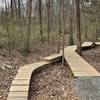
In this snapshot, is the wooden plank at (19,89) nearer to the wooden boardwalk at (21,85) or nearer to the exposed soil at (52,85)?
the wooden boardwalk at (21,85)

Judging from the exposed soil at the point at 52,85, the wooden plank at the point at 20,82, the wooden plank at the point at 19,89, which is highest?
the wooden plank at the point at 19,89

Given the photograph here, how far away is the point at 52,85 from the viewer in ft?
19.0

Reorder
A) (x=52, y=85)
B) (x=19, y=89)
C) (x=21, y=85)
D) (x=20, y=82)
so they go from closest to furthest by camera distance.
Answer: (x=19, y=89), (x=21, y=85), (x=20, y=82), (x=52, y=85)

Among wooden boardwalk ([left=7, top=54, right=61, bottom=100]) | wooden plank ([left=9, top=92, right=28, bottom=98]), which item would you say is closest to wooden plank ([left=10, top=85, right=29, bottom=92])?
wooden boardwalk ([left=7, top=54, right=61, bottom=100])

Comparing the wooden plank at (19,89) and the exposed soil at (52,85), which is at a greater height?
the wooden plank at (19,89)

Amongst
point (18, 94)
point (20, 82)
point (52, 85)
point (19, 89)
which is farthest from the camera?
point (52, 85)

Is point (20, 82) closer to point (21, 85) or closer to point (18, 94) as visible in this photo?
point (21, 85)

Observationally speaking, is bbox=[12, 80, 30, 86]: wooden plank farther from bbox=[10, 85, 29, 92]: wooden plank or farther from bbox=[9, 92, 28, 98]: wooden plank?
bbox=[9, 92, 28, 98]: wooden plank

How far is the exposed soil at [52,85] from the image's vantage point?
16.5ft

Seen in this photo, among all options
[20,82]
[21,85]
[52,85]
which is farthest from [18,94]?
[52,85]

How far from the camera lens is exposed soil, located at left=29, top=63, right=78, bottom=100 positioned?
5.02m

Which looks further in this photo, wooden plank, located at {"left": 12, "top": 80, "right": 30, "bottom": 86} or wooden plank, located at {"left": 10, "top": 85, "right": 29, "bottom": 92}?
wooden plank, located at {"left": 12, "top": 80, "right": 30, "bottom": 86}

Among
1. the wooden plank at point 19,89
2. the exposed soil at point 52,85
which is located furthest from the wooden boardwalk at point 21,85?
the exposed soil at point 52,85

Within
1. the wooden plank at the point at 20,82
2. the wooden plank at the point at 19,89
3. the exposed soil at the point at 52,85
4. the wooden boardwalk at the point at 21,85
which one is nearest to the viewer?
the wooden boardwalk at the point at 21,85
